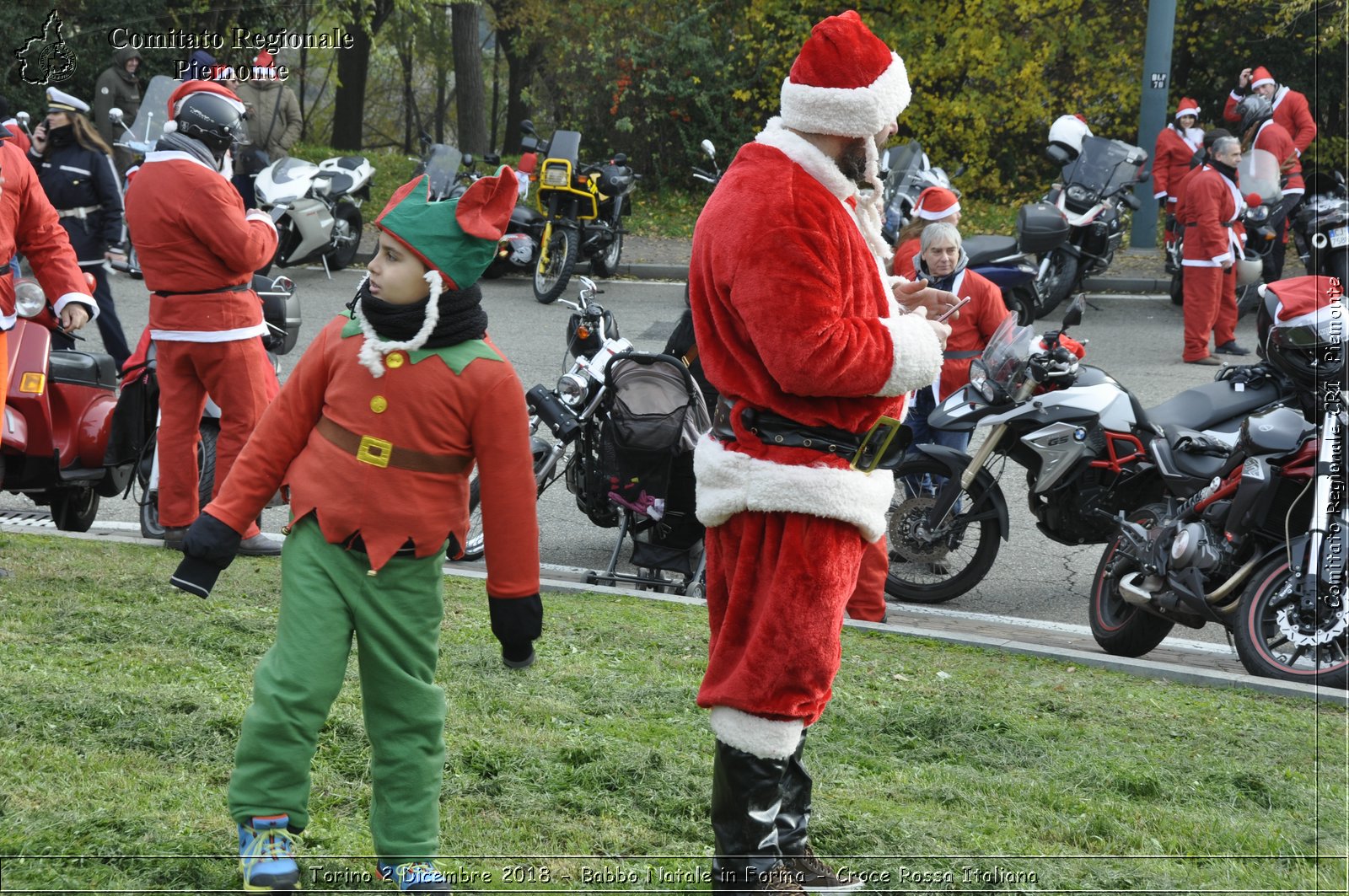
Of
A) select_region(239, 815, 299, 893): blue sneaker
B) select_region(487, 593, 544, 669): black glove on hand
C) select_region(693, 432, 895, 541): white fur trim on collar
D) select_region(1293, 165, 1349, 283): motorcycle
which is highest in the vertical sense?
select_region(693, 432, 895, 541): white fur trim on collar

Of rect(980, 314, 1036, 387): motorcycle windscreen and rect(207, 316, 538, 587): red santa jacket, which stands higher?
rect(207, 316, 538, 587): red santa jacket

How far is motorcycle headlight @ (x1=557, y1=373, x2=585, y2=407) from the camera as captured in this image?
24.1 ft

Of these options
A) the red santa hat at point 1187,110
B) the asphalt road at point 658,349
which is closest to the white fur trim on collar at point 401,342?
the asphalt road at point 658,349

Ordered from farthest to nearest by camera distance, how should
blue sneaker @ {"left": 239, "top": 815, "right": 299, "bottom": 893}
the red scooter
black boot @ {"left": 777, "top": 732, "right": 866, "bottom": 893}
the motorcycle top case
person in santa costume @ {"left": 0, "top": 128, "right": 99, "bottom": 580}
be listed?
the motorcycle top case, the red scooter, person in santa costume @ {"left": 0, "top": 128, "right": 99, "bottom": 580}, black boot @ {"left": 777, "top": 732, "right": 866, "bottom": 893}, blue sneaker @ {"left": 239, "top": 815, "right": 299, "bottom": 893}

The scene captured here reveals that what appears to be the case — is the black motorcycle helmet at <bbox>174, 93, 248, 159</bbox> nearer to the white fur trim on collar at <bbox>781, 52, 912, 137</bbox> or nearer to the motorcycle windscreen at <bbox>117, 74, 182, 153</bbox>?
the white fur trim on collar at <bbox>781, 52, 912, 137</bbox>

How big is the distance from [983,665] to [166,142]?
424 centimetres

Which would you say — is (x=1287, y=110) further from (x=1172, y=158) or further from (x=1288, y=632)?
(x=1288, y=632)

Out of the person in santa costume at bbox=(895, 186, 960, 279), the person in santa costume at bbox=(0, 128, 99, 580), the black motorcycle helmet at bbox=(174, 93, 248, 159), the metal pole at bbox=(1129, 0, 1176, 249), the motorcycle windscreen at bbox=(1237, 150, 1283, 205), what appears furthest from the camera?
the metal pole at bbox=(1129, 0, 1176, 249)

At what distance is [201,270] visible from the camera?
6.62 metres

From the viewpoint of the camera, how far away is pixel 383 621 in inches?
134

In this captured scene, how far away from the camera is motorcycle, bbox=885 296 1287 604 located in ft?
23.1

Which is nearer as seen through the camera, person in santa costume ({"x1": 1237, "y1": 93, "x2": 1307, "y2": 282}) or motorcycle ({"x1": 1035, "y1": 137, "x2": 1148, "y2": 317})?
motorcycle ({"x1": 1035, "y1": 137, "x2": 1148, "y2": 317})

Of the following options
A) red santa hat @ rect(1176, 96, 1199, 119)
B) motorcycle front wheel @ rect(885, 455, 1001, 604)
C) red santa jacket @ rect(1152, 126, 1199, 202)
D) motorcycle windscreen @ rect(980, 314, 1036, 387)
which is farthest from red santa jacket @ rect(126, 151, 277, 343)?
red santa hat @ rect(1176, 96, 1199, 119)

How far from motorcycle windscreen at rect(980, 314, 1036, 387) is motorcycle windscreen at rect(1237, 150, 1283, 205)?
27.3 feet
